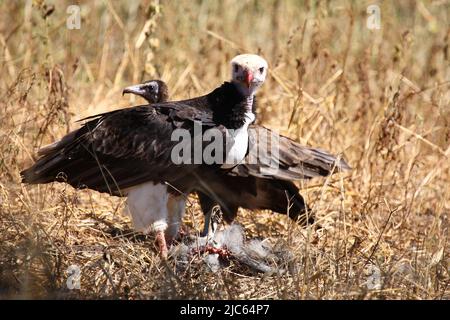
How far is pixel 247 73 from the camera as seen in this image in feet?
17.3

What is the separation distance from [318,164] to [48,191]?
1620 mm

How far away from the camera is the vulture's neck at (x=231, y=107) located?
527 centimetres

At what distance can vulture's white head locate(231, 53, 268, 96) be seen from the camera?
17.3 ft

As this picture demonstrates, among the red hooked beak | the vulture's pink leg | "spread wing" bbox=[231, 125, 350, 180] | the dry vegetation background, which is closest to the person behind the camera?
the dry vegetation background

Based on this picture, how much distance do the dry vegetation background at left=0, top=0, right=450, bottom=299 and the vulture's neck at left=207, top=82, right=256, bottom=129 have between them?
24.1 inches

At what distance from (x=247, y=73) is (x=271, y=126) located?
1902 mm

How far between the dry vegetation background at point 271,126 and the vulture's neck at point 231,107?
612 millimetres

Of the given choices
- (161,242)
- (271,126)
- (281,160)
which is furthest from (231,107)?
(271,126)

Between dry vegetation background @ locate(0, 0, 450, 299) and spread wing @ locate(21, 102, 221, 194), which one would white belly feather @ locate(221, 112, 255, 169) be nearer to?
spread wing @ locate(21, 102, 221, 194)
